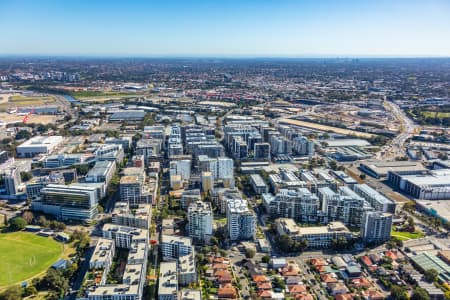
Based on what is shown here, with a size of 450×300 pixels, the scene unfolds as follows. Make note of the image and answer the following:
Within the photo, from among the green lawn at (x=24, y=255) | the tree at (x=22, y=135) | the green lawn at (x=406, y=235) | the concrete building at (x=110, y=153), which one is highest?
the concrete building at (x=110, y=153)

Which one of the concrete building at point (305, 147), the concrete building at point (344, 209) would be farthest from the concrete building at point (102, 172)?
the concrete building at point (305, 147)

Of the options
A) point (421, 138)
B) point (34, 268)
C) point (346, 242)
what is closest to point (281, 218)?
point (346, 242)

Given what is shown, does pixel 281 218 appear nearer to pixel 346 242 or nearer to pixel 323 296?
pixel 346 242

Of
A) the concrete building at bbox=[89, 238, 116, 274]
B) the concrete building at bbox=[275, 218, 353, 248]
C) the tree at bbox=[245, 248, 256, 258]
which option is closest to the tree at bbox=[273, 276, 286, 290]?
the tree at bbox=[245, 248, 256, 258]

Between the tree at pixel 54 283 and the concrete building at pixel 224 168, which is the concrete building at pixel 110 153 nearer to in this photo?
the concrete building at pixel 224 168

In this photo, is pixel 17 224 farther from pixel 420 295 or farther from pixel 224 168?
pixel 420 295

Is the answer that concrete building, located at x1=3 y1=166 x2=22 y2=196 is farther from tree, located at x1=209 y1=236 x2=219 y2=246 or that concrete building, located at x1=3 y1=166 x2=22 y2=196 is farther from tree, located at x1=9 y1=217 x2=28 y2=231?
tree, located at x1=209 y1=236 x2=219 y2=246

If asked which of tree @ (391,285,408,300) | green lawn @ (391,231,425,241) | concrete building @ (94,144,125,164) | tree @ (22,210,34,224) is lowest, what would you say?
green lawn @ (391,231,425,241)
